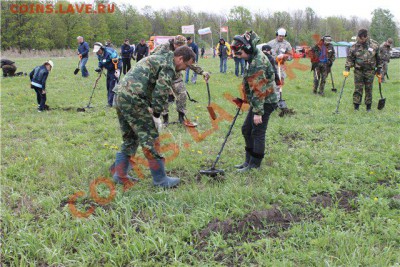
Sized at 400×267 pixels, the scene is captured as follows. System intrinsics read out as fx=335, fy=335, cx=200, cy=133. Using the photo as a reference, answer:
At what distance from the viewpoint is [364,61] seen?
28.4 feet

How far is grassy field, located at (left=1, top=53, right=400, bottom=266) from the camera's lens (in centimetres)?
314

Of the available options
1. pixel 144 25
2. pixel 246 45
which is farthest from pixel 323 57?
pixel 144 25

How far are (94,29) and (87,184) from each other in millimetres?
50436

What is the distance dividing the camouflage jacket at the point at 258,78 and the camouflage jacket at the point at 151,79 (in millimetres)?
1123

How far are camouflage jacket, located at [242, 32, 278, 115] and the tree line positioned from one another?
33597mm

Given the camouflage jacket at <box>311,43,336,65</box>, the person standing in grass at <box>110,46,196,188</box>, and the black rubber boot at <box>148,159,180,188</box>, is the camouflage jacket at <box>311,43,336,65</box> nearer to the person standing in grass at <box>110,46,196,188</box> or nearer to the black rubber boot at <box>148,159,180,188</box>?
the person standing in grass at <box>110,46,196,188</box>

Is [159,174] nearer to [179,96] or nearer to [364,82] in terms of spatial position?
[179,96]

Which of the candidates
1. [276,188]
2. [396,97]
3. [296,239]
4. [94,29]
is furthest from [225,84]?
[94,29]

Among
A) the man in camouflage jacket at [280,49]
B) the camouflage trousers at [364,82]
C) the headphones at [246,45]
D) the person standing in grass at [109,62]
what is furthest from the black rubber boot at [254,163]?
the person standing in grass at [109,62]

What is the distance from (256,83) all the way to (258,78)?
0.24 ft

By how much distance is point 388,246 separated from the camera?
3.16 meters

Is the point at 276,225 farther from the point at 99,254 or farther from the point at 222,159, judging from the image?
the point at 222,159

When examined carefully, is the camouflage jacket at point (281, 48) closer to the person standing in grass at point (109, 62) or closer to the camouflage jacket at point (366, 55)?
the camouflage jacket at point (366, 55)

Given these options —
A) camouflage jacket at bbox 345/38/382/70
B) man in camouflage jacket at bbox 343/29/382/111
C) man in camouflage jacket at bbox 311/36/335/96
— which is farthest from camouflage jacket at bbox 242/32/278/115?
man in camouflage jacket at bbox 311/36/335/96
